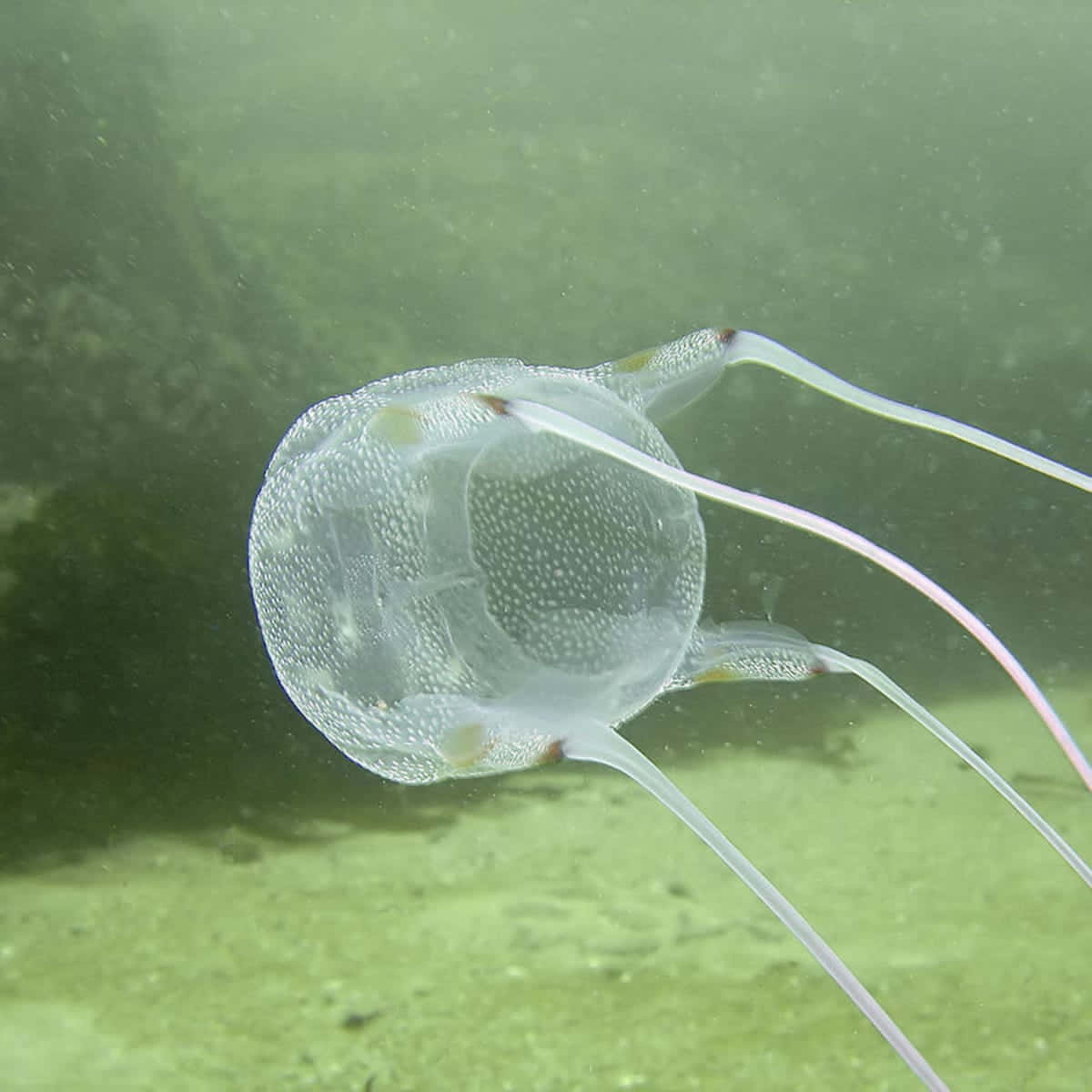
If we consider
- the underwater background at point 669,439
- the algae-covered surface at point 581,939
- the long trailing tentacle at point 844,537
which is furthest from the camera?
the underwater background at point 669,439

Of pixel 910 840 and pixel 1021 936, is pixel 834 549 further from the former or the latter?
pixel 1021 936

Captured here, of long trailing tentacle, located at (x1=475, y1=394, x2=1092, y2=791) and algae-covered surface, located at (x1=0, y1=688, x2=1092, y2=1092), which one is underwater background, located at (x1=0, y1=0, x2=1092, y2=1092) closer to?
algae-covered surface, located at (x1=0, y1=688, x2=1092, y2=1092)

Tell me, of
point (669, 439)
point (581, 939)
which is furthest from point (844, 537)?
point (669, 439)

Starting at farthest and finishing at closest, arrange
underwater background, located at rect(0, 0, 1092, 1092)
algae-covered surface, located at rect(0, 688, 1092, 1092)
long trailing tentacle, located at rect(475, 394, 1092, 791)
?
underwater background, located at rect(0, 0, 1092, 1092), algae-covered surface, located at rect(0, 688, 1092, 1092), long trailing tentacle, located at rect(475, 394, 1092, 791)

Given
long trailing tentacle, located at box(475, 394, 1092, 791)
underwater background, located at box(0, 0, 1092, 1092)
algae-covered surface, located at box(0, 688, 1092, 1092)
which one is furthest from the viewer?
underwater background, located at box(0, 0, 1092, 1092)

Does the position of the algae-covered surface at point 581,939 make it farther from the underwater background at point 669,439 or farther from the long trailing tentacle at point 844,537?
the long trailing tentacle at point 844,537

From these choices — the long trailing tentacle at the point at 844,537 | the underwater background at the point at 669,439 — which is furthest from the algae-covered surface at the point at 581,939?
A: the long trailing tentacle at the point at 844,537

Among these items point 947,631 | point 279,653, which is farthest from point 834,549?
point 279,653

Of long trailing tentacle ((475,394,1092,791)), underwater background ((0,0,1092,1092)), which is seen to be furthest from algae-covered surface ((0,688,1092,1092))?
long trailing tentacle ((475,394,1092,791))
